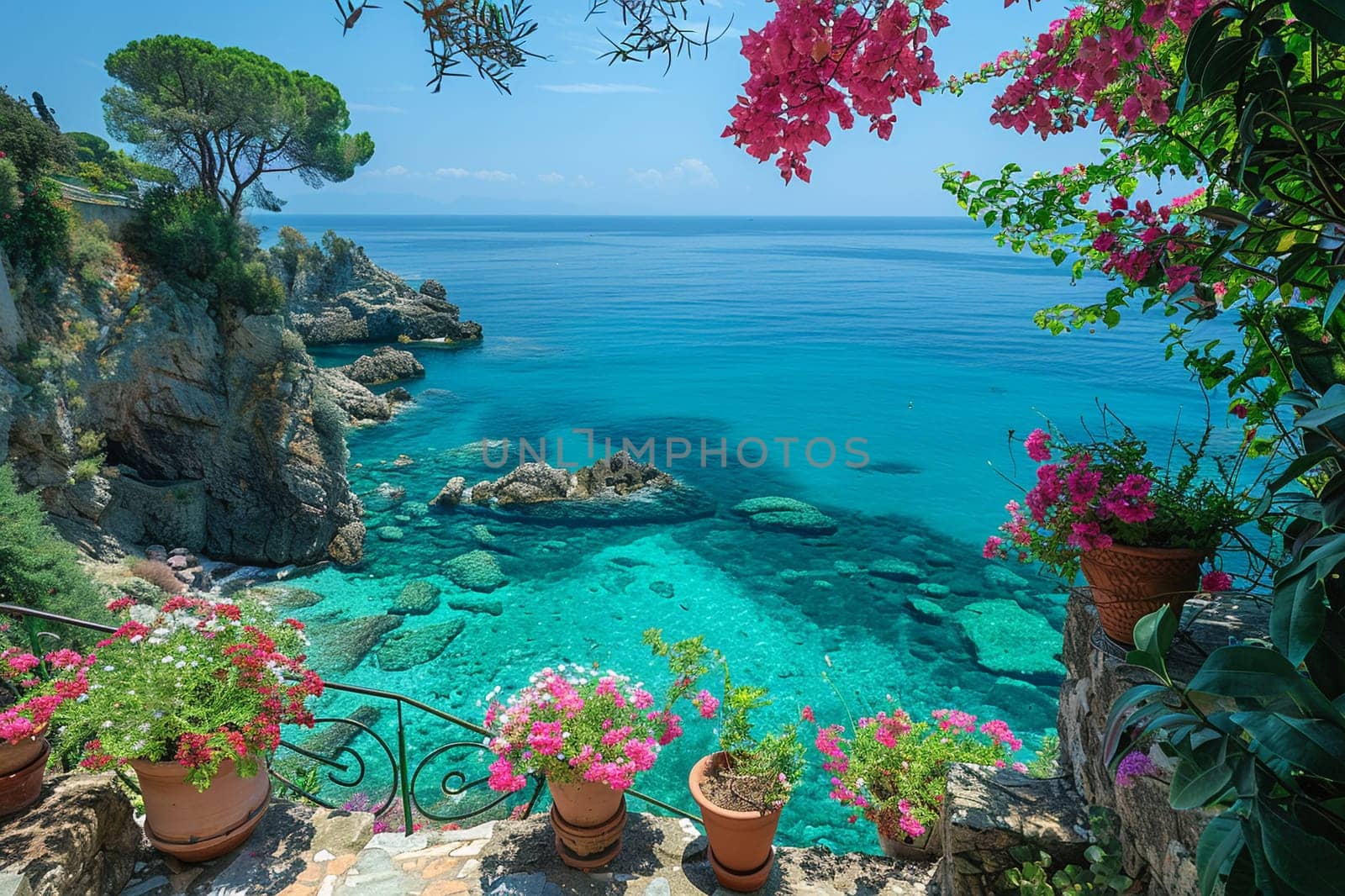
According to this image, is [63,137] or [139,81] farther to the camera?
[139,81]

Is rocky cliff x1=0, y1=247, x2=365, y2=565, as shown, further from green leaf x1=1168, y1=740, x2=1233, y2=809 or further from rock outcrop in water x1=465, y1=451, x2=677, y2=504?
green leaf x1=1168, y1=740, x2=1233, y2=809

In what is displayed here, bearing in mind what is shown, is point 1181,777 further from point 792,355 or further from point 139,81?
point 792,355

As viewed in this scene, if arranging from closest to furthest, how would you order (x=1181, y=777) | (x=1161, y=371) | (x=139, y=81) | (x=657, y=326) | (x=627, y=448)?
1. (x=1181, y=777)
2. (x=139, y=81)
3. (x=627, y=448)
4. (x=1161, y=371)
5. (x=657, y=326)

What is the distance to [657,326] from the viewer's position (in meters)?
50.9

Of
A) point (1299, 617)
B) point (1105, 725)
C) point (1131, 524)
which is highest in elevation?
point (1299, 617)

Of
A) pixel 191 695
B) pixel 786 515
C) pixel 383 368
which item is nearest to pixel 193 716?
pixel 191 695

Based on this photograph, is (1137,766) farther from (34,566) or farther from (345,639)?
(345,639)

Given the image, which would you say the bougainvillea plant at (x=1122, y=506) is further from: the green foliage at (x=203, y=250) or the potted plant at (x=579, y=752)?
the green foliage at (x=203, y=250)

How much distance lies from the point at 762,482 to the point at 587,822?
18633 millimetres

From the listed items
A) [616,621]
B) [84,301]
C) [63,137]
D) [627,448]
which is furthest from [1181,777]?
[627,448]

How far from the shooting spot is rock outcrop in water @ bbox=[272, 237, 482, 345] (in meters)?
39.8

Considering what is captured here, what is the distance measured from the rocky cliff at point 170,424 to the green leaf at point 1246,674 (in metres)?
→ 15.2

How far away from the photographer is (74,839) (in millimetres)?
3027

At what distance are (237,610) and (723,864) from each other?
266 centimetres
